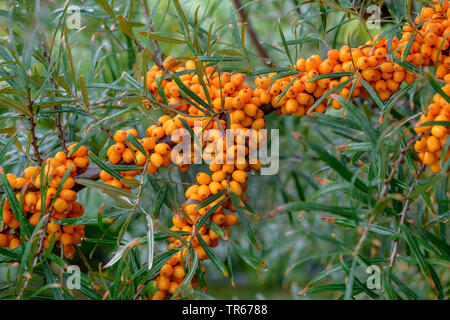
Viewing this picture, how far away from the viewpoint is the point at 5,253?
54 centimetres

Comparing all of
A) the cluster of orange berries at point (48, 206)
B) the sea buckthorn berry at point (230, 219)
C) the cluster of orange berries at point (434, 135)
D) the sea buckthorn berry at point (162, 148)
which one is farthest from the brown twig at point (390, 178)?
the cluster of orange berries at point (48, 206)

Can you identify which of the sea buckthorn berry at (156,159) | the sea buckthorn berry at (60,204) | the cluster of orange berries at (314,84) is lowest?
the sea buckthorn berry at (60,204)

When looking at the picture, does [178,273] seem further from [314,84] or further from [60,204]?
[314,84]

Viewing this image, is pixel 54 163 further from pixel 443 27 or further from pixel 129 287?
pixel 443 27

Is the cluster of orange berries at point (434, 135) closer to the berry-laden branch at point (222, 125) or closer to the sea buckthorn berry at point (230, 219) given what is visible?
the berry-laden branch at point (222, 125)

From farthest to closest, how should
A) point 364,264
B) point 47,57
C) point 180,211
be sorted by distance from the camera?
point 47,57, point 180,211, point 364,264

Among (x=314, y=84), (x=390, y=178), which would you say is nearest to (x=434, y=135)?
(x=390, y=178)

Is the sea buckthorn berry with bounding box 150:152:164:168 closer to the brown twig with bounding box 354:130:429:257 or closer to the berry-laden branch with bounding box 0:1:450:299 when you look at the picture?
the berry-laden branch with bounding box 0:1:450:299

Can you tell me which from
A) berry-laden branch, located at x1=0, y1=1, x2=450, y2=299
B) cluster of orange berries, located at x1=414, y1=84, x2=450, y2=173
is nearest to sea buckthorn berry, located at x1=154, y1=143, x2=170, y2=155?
berry-laden branch, located at x1=0, y1=1, x2=450, y2=299

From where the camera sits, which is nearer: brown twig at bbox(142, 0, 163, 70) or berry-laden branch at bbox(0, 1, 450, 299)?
berry-laden branch at bbox(0, 1, 450, 299)

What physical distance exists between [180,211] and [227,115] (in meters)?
0.19

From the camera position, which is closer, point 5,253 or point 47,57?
point 5,253
